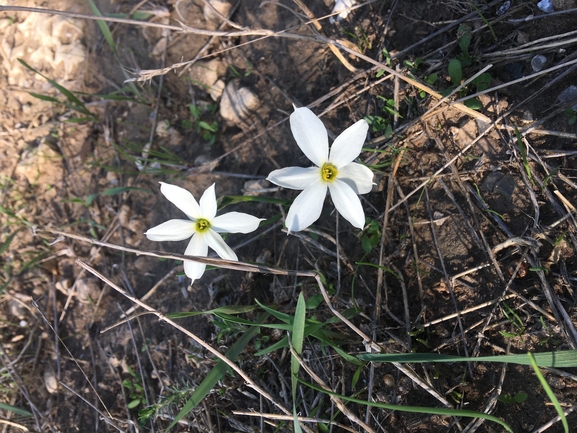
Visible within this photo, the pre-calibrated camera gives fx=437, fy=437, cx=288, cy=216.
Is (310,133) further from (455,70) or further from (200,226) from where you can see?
(455,70)

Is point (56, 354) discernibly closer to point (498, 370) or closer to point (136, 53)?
point (136, 53)

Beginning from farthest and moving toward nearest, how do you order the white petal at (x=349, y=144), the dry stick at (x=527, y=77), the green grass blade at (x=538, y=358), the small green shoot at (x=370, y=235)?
the small green shoot at (x=370, y=235)
the dry stick at (x=527, y=77)
the white petal at (x=349, y=144)
the green grass blade at (x=538, y=358)

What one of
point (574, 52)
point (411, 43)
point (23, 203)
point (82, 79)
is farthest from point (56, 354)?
point (574, 52)

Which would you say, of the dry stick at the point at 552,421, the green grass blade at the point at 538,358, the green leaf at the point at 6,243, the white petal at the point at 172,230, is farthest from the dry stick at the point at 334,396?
the green leaf at the point at 6,243

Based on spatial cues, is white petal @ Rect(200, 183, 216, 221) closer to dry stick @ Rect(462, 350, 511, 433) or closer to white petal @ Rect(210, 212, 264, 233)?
white petal @ Rect(210, 212, 264, 233)

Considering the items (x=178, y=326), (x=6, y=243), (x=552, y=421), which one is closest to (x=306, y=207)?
(x=178, y=326)

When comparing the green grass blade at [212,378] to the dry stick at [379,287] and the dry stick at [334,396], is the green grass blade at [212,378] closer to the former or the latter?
the dry stick at [334,396]
